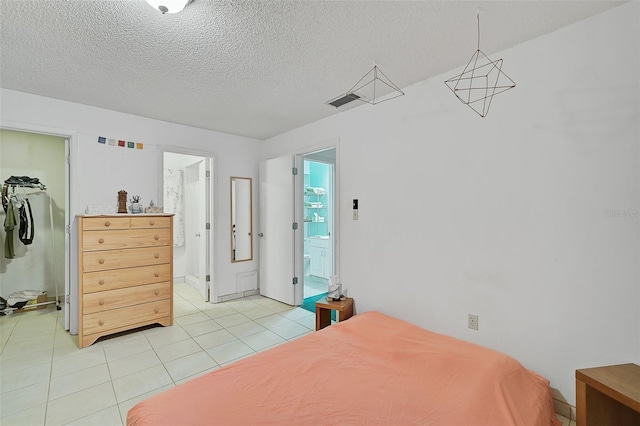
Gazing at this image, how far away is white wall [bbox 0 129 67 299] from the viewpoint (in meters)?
3.91

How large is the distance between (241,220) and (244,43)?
114 inches

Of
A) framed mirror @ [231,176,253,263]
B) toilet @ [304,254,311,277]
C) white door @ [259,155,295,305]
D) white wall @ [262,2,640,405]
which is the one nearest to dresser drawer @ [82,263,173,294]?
framed mirror @ [231,176,253,263]

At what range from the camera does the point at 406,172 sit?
2744 mm

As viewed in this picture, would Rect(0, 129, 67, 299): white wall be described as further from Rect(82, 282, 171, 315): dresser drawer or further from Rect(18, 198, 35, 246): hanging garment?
Rect(82, 282, 171, 315): dresser drawer

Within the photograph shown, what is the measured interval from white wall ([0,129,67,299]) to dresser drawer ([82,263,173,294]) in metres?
1.90

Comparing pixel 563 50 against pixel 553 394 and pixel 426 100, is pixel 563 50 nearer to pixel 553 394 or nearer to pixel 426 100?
pixel 426 100

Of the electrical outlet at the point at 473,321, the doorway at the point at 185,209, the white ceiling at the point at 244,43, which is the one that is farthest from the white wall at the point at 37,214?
the electrical outlet at the point at 473,321

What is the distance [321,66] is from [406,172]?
1.19m

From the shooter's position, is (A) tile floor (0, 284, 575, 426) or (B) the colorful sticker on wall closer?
(A) tile floor (0, 284, 575, 426)

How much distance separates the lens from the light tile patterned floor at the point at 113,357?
6.55 feet

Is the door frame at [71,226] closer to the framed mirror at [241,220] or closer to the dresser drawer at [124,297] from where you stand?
the dresser drawer at [124,297]

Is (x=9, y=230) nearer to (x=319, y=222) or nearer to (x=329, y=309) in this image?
(x=329, y=309)

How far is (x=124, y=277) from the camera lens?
3.09m

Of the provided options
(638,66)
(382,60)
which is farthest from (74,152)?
(638,66)
